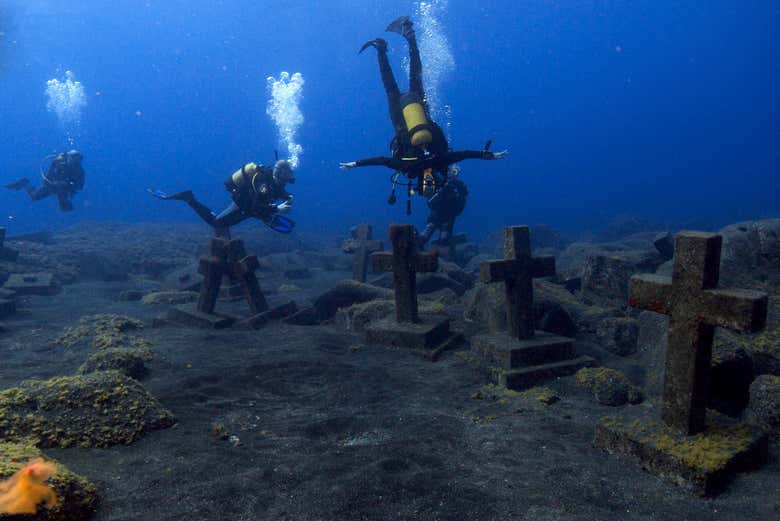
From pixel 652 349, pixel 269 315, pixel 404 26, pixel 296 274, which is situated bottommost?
pixel 296 274

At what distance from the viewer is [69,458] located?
336 cm

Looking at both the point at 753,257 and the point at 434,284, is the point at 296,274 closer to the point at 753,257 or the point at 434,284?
the point at 434,284

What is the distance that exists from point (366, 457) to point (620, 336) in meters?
4.49

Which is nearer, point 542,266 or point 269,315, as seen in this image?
point 542,266

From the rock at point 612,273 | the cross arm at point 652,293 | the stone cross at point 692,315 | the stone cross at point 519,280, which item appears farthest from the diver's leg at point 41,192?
the stone cross at point 692,315

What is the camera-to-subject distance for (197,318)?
8.46 meters

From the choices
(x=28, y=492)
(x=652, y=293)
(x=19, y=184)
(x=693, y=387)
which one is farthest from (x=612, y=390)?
(x=19, y=184)

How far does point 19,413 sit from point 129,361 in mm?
1773

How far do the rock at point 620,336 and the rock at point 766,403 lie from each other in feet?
8.51

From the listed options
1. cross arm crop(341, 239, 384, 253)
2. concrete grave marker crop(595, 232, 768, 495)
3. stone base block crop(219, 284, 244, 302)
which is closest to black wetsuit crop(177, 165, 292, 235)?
stone base block crop(219, 284, 244, 302)

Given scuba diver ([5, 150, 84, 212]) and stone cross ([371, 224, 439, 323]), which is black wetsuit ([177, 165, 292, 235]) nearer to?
stone cross ([371, 224, 439, 323])

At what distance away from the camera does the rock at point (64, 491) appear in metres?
2.49

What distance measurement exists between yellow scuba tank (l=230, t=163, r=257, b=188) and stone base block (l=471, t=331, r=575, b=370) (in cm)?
796

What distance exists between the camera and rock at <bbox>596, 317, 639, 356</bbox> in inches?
252
